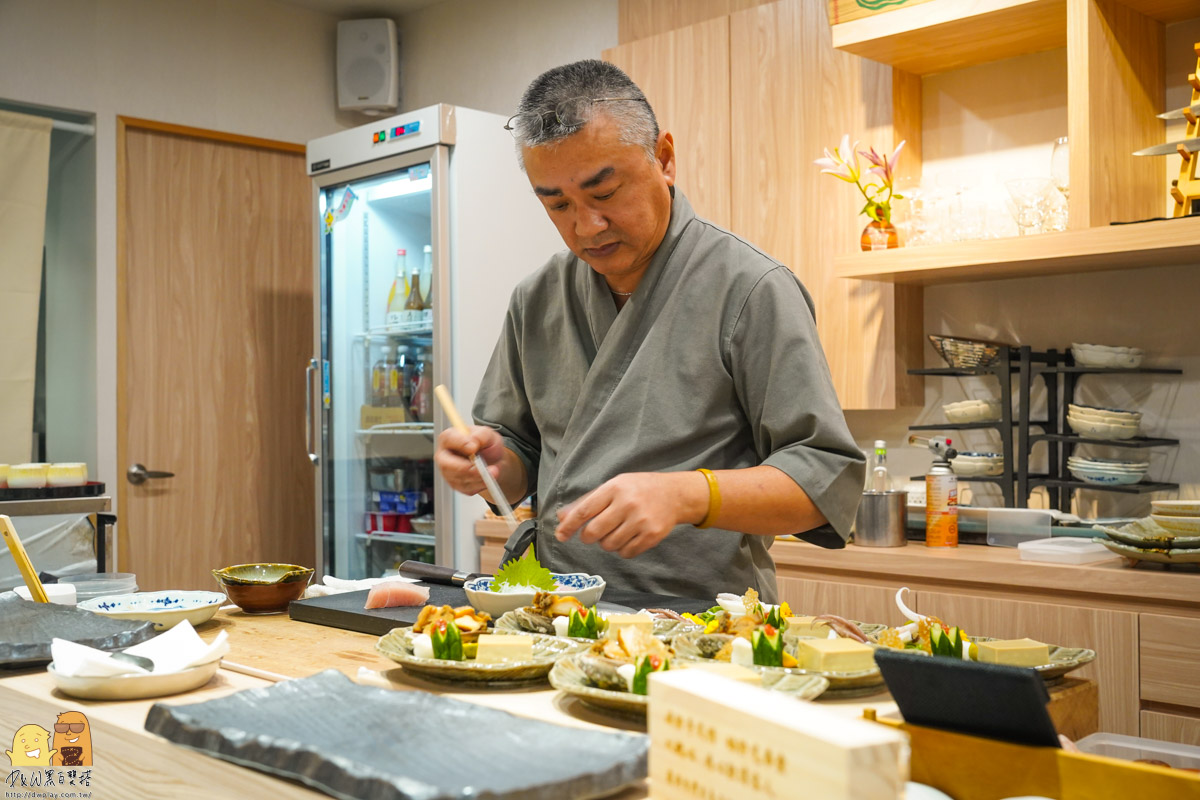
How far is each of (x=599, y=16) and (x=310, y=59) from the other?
1.51 m

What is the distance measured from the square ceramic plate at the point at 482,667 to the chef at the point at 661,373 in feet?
1.32

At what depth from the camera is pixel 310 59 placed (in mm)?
4930

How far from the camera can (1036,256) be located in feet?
8.69

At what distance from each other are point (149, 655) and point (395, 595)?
0.41m

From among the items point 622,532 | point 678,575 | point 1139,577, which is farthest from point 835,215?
point 622,532

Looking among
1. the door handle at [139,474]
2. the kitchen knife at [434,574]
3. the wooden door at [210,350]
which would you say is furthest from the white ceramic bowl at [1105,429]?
the door handle at [139,474]

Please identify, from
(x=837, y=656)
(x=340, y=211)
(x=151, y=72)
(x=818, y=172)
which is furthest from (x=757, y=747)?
(x=151, y=72)

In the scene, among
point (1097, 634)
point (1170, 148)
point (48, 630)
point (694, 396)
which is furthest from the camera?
point (1170, 148)

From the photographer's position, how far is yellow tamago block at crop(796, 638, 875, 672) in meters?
1.00

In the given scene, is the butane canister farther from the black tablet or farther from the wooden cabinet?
the black tablet

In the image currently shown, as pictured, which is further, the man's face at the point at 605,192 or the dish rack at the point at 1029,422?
the dish rack at the point at 1029,422

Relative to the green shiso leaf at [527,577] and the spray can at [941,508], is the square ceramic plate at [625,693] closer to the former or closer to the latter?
the green shiso leaf at [527,577]

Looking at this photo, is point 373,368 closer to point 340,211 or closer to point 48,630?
point 340,211

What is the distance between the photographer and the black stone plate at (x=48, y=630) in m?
1.21
